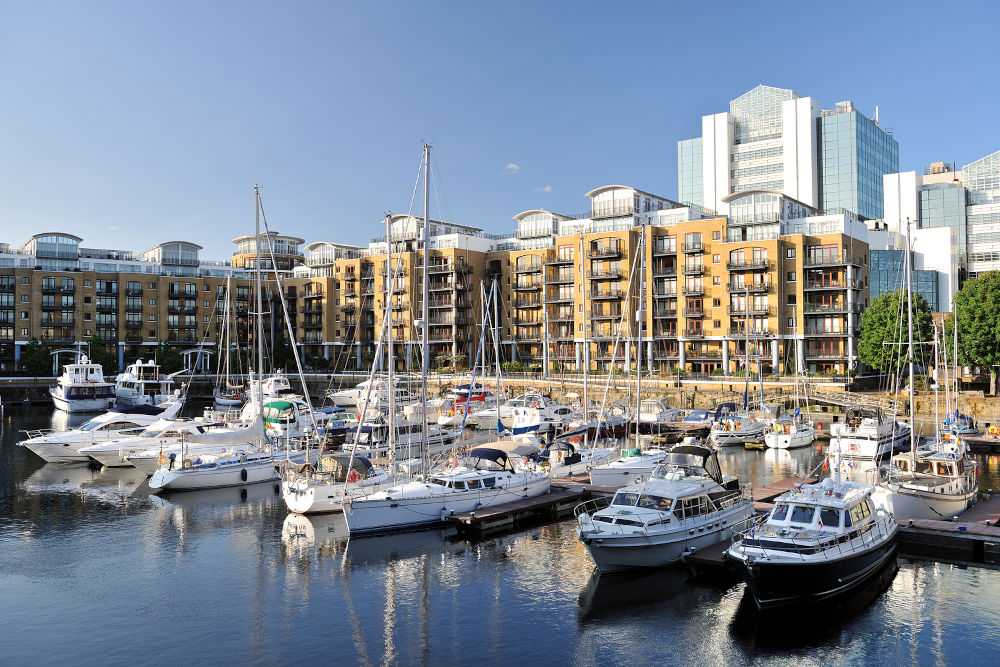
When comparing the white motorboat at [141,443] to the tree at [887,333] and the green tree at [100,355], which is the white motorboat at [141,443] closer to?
the tree at [887,333]

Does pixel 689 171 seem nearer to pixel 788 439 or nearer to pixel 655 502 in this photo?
pixel 788 439

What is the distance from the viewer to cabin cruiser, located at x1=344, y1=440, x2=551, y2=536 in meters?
28.7

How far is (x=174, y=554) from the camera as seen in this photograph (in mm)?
27047

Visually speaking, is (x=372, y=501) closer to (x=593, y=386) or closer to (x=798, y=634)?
(x=798, y=634)

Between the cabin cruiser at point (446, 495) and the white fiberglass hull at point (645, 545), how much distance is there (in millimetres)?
7705

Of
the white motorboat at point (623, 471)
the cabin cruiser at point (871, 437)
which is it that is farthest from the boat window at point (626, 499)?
the cabin cruiser at point (871, 437)

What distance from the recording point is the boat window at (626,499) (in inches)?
992

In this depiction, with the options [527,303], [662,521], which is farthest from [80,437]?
[527,303]

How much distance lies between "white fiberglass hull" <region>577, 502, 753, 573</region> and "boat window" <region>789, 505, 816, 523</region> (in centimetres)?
341

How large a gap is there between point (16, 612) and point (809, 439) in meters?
47.1

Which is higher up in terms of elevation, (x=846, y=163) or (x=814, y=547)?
(x=846, y=163)

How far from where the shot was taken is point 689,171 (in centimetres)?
13112

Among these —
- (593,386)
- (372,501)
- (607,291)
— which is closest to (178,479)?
(372,501)

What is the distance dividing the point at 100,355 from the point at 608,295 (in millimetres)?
69828
